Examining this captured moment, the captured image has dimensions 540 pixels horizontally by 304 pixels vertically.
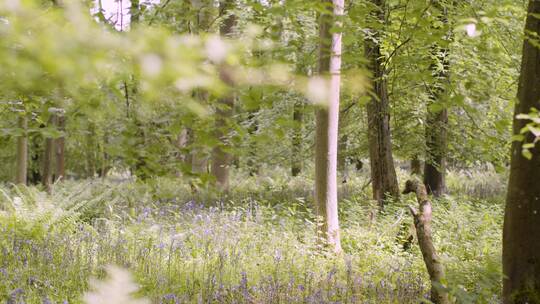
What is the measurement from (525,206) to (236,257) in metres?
3.22

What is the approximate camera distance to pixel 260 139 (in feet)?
7.44

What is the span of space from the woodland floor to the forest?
0.12ft

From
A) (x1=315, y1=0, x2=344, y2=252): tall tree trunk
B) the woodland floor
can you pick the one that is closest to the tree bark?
the woodland floor

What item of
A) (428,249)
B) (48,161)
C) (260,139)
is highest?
(260,139)

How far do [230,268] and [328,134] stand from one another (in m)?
2.19

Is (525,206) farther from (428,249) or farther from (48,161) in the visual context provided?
(48,161)

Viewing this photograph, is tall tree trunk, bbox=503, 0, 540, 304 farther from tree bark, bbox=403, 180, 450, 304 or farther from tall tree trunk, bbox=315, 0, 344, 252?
tall tree trunk, bbox=315, 0, 344, 252

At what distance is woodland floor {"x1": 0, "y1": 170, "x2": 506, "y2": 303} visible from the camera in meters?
4.89

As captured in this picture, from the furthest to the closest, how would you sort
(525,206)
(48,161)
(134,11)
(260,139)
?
(48,161)
(525,206)
(134,11)
(260,139)

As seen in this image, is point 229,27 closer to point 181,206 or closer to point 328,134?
point 181,206

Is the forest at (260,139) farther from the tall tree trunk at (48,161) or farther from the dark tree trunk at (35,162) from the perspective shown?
the dark tree trunk at (35,162)

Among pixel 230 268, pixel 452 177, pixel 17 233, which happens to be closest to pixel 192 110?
pixel 230 268

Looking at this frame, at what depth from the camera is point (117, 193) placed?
432 inches

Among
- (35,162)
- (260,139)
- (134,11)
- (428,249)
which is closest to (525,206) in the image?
(428,249)
